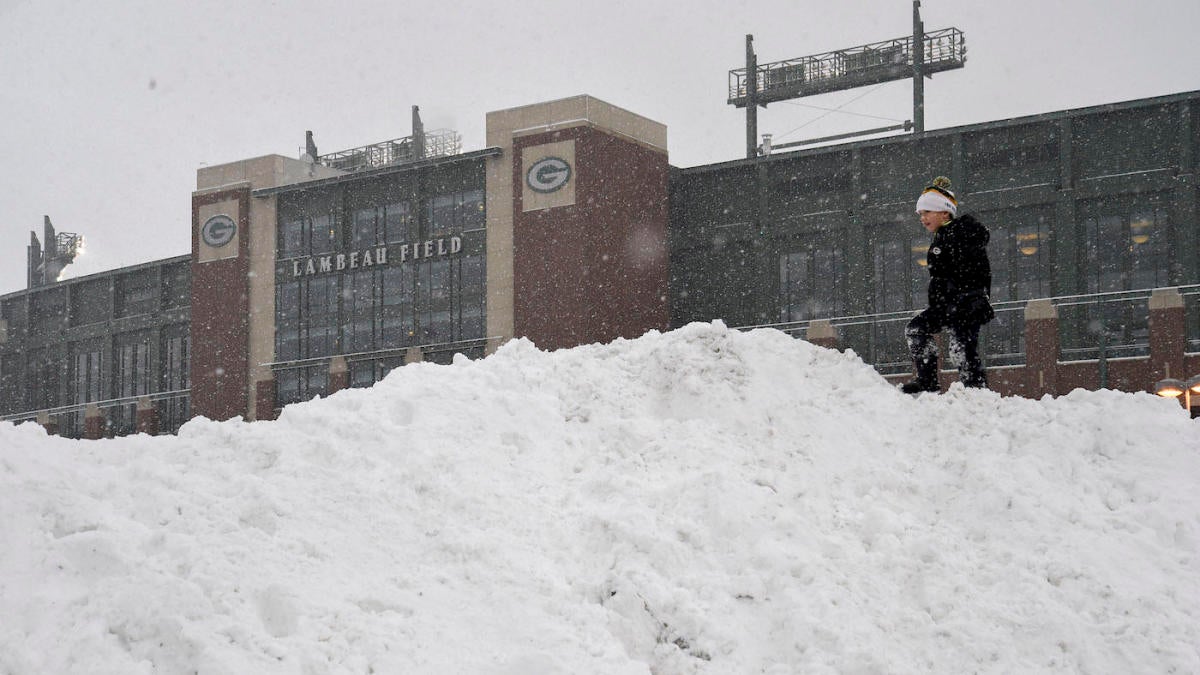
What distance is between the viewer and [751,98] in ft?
118

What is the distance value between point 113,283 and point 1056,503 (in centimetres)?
3881

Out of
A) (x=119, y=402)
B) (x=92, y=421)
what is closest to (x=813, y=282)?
(x=119, y=402)

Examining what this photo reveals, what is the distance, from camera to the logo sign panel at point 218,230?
3481cm

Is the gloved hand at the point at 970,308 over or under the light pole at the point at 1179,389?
over

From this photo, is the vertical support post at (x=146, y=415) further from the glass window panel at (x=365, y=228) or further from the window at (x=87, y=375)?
the glass window panel at (x=365, y=228)

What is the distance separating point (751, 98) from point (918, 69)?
5.37 metres

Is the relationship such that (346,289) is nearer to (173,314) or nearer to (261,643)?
(173,314)

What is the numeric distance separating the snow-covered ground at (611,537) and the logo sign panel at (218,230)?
2772 centimetres

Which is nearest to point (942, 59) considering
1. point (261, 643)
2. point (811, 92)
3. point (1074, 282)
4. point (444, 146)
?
point (811, 92)

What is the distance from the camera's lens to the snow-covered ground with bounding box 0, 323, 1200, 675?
5.71 meters

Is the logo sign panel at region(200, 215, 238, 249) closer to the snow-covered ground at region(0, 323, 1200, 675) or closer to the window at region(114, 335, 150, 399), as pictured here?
the window at region(114, 335, 150, 399)

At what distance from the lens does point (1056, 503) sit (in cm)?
768

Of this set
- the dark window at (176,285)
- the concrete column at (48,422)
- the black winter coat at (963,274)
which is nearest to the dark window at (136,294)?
the dark window at (176,285)

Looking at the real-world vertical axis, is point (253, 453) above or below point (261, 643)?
above
